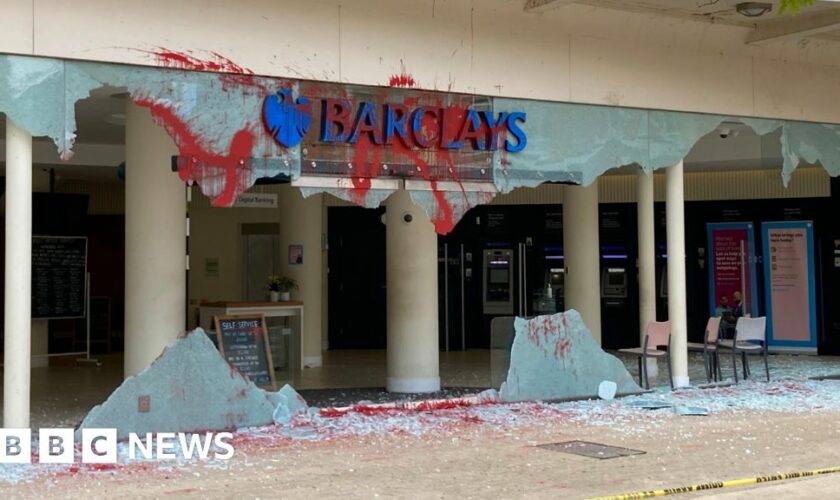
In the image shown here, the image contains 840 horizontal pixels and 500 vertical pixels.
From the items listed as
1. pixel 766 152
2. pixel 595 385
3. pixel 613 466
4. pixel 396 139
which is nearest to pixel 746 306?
pixel 766 152

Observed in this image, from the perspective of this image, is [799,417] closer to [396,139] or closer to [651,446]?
[651,446]

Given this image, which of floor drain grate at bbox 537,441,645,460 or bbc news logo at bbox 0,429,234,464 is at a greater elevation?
bbc news logo at bbox 0,429,234,464

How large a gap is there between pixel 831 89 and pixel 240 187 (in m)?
7.63

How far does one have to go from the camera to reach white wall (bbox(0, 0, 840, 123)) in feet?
28.7

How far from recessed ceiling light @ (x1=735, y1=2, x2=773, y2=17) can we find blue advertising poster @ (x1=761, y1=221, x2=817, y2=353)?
23.2ft

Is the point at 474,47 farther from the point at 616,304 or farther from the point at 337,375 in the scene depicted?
the point at 616,304

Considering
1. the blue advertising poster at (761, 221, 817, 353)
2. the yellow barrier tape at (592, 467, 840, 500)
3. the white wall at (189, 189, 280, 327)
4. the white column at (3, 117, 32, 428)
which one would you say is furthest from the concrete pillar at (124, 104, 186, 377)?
the blue advertising poster at (761, 221, 817, 353)

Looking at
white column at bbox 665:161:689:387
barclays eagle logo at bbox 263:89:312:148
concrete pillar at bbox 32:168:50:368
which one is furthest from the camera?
concrete pillar at bbox 32:168:50:368

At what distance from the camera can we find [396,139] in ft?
33.5

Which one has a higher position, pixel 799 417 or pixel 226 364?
pixel 226 364

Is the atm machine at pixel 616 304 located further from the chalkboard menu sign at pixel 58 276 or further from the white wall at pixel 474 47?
the chalkboard menu sign at pixel 58 276

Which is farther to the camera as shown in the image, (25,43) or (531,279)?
(531,279)

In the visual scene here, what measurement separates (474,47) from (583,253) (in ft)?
16.2

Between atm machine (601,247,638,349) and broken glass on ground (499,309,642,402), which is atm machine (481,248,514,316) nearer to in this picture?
atm machine (601,247,638,349)
